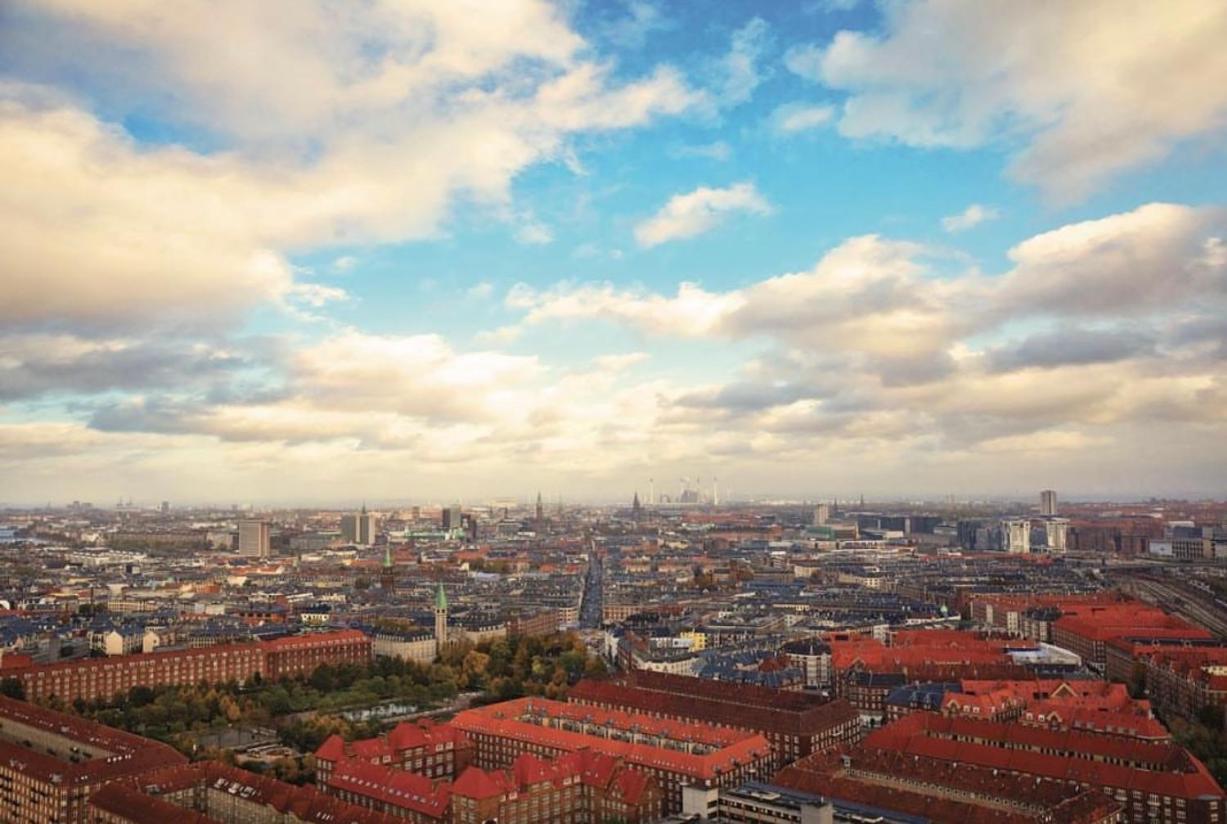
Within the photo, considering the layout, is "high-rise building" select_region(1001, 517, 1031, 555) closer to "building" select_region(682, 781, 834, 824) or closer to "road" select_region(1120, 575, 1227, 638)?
"road" select_region(1120, 575, 1227, 638)

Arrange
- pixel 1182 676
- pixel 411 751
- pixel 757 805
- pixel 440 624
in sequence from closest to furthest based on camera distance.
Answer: pixel 757 805
pixel 411 751
pixel 1182 676
pixel 440 624

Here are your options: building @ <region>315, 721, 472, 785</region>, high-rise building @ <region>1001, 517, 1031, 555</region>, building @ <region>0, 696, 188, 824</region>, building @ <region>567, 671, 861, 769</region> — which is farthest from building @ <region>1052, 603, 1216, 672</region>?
high-rise building @ <region>1001, 517, 1031, 555</region>

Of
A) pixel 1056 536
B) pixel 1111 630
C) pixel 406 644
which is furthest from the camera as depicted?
pixel 1056 536

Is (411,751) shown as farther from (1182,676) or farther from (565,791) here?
(1182,676)

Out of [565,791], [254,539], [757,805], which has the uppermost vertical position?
[254,539]

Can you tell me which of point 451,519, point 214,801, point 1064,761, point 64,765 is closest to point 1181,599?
point 1064,761

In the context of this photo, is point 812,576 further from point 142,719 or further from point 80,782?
point 80,782

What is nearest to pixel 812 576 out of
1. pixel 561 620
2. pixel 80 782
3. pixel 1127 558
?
pixel 561 620
